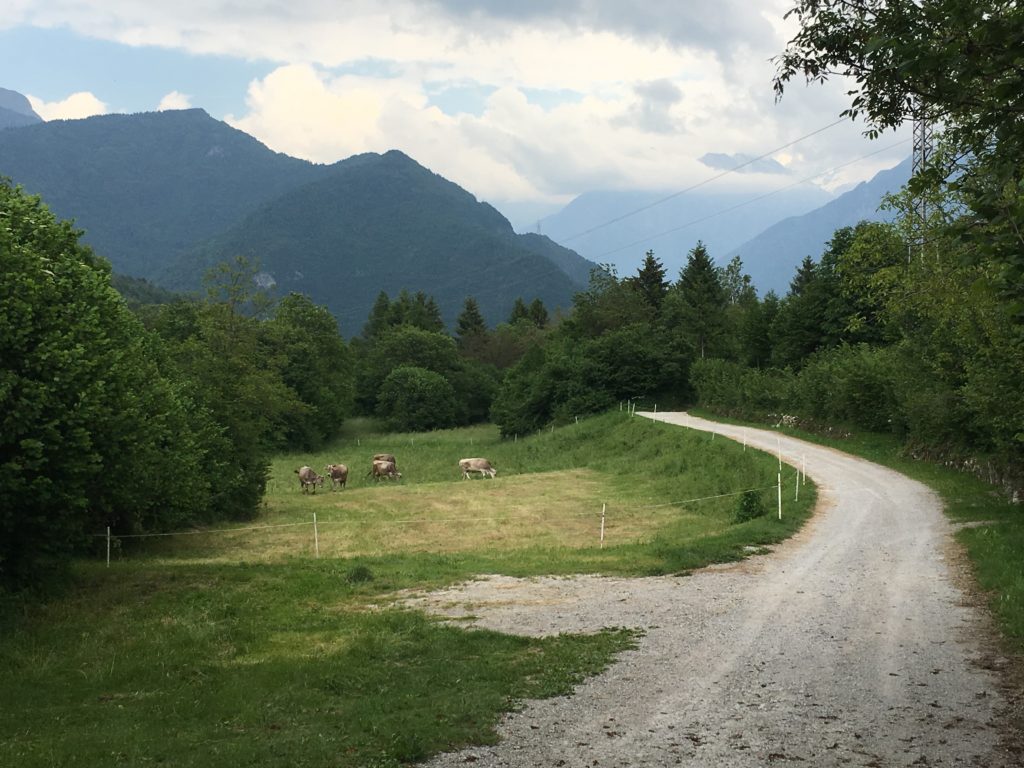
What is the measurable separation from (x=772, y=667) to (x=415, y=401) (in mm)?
87690

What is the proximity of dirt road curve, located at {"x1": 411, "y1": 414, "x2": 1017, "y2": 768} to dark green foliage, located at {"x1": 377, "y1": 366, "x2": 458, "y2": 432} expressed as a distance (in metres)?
78.7

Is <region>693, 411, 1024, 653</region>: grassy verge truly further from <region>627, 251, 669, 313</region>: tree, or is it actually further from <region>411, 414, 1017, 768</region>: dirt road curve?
<region>627, 251, 669, 313</region>: tree

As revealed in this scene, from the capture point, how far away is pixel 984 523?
2200cm

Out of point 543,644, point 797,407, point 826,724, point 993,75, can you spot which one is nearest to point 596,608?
point 543,644

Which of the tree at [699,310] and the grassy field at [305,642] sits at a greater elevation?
the tree at [699,310]

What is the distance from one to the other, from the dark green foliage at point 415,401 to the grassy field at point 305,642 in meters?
62.9

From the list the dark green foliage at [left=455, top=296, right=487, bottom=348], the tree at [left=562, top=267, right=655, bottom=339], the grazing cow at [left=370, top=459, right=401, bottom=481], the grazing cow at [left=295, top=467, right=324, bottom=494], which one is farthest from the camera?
the dark green foliage at [left=455, top=296, right=487, bottom=348]

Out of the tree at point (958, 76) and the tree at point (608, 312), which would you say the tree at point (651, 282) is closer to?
the tree at point (608, 312)

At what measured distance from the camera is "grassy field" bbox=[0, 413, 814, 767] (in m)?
8.53

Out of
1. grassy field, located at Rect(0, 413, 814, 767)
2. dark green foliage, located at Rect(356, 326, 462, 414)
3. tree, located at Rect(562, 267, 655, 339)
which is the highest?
tree, located at Rect(562, 267, 655, 339)

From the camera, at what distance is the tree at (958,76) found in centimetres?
682

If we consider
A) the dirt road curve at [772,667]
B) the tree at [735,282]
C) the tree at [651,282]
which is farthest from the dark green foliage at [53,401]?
the tree at [735,282]

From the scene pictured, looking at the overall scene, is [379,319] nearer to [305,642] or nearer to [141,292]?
[141,292]

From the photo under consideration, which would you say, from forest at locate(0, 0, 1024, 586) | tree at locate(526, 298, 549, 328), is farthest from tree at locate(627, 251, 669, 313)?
tree at locate(526, 298, 549, 328)
